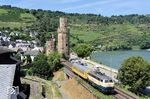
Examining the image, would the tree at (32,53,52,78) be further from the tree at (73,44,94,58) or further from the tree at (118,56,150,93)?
the tree at (73,44,94,58)

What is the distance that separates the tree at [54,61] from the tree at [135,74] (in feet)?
90.0

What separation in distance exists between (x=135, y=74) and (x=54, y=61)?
3162 centimetres

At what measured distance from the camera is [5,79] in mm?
8219

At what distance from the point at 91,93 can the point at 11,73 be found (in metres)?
40.8

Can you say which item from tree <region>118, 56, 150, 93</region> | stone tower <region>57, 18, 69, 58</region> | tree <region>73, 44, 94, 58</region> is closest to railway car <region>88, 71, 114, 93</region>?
tree <region>118, 56, 150, 93</region>

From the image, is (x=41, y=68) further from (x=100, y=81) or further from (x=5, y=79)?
(x=5, y=79)

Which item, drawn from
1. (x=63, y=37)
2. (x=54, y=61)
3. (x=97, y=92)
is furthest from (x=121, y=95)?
(x=63, y=37)

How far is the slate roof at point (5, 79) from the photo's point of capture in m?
7.91

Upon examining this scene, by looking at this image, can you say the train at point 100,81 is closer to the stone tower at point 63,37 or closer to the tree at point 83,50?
the stone tower at point 63,37

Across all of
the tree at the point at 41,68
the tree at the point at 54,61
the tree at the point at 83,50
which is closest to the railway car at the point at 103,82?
the tree at the point at 41,68

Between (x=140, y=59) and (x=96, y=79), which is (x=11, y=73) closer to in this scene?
(x=96, y=79)

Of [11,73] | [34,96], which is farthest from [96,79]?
[11,73]

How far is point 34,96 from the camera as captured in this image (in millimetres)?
37688

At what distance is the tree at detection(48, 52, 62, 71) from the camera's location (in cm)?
8200
